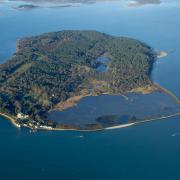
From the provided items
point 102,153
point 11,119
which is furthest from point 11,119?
point 102,153

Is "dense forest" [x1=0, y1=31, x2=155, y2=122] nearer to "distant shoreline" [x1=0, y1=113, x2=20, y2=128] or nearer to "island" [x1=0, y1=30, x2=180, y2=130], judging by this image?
"island" [x1=0, y1=30, x2=180, y2=130]

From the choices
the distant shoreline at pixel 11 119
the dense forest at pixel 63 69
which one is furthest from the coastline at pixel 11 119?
the dense forest at pixel 63 69

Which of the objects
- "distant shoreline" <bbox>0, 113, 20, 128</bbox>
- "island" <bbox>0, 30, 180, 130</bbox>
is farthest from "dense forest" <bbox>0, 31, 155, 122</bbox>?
"distant shoreline" <bbox>0, 113, 20, 128</bbox>

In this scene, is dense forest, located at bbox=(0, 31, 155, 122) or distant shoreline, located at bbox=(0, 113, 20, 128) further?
dense forest, located at bbox=(0, 31, 155, 122)

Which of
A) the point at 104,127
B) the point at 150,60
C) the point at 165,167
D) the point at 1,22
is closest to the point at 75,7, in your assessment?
the point at 1,22

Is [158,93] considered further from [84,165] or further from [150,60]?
[84,165]

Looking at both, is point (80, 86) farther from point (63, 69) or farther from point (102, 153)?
point (102, 153)

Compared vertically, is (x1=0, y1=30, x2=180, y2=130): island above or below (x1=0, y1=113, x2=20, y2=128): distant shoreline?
above
